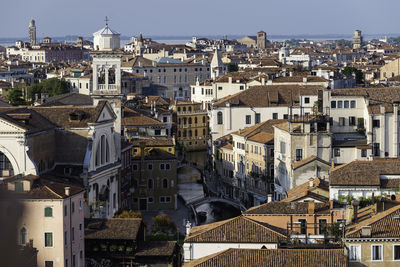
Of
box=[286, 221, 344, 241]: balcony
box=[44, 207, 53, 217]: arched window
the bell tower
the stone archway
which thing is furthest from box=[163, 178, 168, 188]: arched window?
box=[286, 221, 344, 241]: balcony

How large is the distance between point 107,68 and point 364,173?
38.9 ft

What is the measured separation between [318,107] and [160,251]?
15967mm

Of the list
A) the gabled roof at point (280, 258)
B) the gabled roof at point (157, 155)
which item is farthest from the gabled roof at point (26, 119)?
the gabled roof at point (280, 258)

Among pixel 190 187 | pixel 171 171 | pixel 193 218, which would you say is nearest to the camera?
pixel 193 218

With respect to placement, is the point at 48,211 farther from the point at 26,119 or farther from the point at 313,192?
the point at 26,119

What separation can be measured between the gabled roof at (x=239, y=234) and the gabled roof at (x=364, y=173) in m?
4.99

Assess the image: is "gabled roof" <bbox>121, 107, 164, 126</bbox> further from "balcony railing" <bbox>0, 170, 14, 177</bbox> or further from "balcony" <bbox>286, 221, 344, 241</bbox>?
"balcony" <bbox>286, 221, 344, 241</bbox>

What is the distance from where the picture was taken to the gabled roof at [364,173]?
19.7 m

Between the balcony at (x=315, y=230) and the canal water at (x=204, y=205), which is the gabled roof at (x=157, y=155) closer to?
the canal water at (x=204, y=205)

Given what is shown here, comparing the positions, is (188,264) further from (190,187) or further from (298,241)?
(190,187)

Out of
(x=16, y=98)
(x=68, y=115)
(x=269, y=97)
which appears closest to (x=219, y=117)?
(x=269, y=97)

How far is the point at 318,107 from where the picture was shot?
105 ft

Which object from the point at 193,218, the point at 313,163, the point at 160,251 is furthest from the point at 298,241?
the point at 193,218

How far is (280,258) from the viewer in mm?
12570
